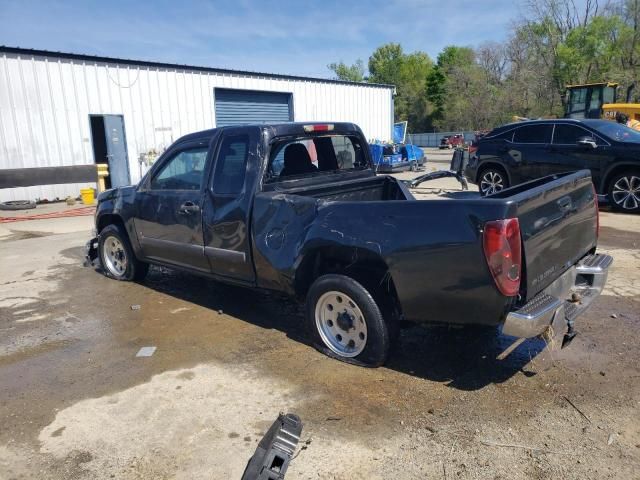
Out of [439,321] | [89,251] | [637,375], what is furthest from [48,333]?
[637,375]

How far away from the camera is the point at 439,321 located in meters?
3.41

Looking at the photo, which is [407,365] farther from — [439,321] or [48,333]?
[48,333]

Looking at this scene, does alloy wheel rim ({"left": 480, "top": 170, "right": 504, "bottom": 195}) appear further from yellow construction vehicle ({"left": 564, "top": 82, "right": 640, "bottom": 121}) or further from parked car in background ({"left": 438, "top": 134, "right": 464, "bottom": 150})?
parked car in background ({"left": 438, "top": 134, "right": 464, "bottom": 150})

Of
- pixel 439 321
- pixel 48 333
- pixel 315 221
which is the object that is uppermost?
pixel 315 221

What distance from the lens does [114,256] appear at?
21.5 feet

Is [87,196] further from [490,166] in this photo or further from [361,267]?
[361,267]

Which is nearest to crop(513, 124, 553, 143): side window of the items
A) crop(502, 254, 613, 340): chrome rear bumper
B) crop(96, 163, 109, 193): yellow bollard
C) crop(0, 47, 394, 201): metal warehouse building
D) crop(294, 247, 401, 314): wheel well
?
crop(502, 254, 613, 340): chrome rear bumper

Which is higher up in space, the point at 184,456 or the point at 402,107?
the point at 402,107

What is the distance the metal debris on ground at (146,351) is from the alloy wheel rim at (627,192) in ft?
29.4

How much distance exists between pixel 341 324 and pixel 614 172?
314 inches

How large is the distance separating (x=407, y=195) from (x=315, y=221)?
156cm

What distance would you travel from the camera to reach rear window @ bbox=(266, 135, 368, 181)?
4.63 m

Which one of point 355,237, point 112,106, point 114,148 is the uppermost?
point 112,106

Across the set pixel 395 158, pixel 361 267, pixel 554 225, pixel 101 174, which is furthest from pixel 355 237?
pixel 395 158
